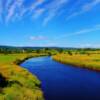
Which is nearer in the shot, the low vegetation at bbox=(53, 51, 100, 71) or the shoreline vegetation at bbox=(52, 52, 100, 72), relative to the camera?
the shoreline vegetation at bbox=(52, 52, 100, 72)

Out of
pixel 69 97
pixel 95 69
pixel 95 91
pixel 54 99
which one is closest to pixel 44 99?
pixel 54 99

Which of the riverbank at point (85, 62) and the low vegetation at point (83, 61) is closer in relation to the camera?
the riverbank at point (85, 62)

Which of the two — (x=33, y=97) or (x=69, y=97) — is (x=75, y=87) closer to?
(x=69, y=97)

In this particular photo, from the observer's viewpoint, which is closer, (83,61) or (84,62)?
(84,62)

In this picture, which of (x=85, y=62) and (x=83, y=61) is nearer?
(x=85, y=62)

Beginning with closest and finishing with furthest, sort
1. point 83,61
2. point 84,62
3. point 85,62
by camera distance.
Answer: point 85,62 < point 84,62 < point 83,61

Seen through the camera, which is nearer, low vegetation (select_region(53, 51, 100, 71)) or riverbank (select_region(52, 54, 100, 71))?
riverbank (select_region(52, 54, 100, 71))

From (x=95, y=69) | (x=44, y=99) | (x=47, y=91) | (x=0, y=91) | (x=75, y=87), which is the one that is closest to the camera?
(x=0, y=91)

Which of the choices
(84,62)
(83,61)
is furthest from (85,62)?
(83,61)

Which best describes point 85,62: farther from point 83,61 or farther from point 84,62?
point 83,61

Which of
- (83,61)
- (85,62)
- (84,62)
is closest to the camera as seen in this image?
(85,62)

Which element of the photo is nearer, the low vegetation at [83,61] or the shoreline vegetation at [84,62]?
the shoreline vegetation at [84,62]
